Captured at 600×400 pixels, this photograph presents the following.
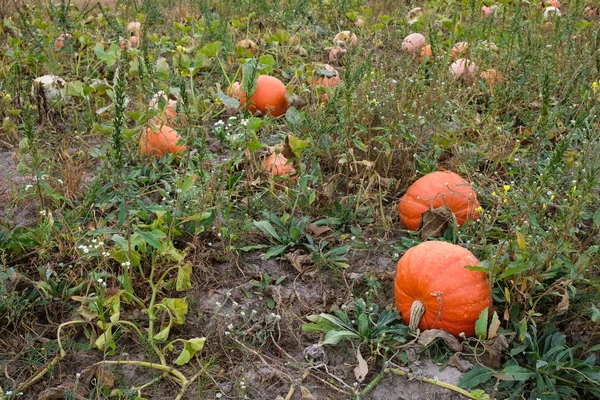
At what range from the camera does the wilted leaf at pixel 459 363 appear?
249cm

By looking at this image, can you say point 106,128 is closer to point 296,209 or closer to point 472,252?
point 296,209

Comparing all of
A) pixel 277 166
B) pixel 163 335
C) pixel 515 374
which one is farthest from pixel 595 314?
pixel 277 166

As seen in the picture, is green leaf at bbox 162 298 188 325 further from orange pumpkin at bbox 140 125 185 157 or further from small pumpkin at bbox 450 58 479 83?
small pumpkin at bbox 450 58 479 83

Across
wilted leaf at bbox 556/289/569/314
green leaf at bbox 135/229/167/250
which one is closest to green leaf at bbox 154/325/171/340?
green leaf at bbox 135/229/167/250

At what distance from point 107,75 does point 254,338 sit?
9.64 feet

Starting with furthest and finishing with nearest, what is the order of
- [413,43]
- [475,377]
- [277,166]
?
[413,43] → [277,166] → [475,377]

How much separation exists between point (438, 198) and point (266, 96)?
1549 millimetres

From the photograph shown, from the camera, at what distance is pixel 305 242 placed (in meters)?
3.19

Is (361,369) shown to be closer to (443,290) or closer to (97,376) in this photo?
(443,290)

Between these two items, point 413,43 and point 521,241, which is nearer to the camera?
point 521,241

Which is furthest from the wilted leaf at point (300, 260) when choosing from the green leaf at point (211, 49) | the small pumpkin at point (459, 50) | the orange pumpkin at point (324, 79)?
the small pumpkin at point (459, 50)

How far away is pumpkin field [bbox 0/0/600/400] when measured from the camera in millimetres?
2443

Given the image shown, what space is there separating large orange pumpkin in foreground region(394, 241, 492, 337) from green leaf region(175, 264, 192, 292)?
952mm

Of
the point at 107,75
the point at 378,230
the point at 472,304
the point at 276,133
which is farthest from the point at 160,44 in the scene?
the point at 472,304
